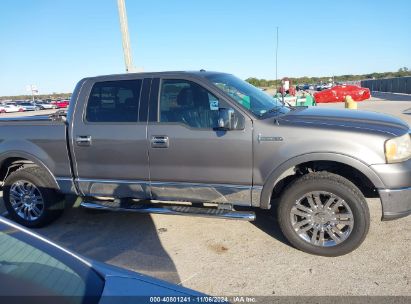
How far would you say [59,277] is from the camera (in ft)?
5.62

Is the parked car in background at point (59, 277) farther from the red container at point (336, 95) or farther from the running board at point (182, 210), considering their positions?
the red container at point (336, 95)

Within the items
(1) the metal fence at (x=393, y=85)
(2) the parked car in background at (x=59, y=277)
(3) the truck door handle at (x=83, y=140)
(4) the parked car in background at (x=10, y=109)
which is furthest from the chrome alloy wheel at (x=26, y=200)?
(4) the parked car in background at (x=10, y=109)

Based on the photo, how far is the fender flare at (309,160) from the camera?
339 centimetres

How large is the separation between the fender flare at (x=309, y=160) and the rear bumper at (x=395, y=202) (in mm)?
103

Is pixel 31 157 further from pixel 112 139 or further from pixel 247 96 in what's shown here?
pixel 247 96

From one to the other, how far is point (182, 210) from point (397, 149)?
2.30 m

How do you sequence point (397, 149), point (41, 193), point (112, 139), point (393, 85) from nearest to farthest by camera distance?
point (397, 149) → point (112, 139) → point (41, 193) → point (393, 85)

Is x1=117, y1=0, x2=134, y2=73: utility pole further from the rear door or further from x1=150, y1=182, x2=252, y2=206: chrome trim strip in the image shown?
x1=150, y1=182, x2=252, y2=206: chrome trim strip

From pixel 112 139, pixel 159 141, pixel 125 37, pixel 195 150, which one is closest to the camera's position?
pixel 195 150

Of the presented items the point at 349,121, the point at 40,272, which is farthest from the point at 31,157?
the point at 349,121

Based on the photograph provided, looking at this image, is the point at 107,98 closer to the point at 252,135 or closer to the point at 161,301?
the point at 252,135

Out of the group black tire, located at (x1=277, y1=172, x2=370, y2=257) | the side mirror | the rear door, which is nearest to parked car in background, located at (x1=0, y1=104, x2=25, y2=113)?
the rear door

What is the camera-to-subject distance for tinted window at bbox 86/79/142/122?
4.23 metres

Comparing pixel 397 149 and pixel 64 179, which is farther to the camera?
pixel 64 179
